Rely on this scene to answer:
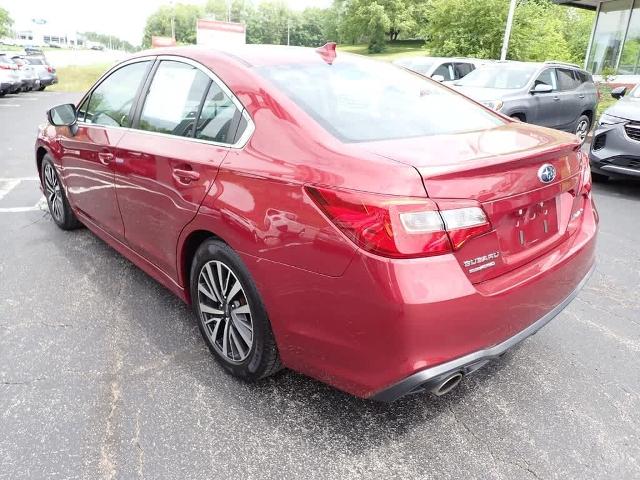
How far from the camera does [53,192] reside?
4.80m

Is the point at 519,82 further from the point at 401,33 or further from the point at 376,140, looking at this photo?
the point at 401,33

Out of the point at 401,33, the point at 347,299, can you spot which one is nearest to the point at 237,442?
the point at 347,299

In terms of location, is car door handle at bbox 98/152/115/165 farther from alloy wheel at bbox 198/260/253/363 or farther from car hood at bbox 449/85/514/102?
car hood at bbox 449/85/514/102

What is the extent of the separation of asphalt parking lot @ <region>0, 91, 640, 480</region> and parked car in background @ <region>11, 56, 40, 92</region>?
73.6 ft

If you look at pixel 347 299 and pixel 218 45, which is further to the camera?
pixel 218 45

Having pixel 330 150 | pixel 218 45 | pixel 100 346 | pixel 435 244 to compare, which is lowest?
pixel 100 346

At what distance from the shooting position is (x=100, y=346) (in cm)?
299

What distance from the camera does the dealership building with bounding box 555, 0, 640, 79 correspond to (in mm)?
21031

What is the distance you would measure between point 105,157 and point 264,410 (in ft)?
6.38

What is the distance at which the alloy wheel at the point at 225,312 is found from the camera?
2.49 m

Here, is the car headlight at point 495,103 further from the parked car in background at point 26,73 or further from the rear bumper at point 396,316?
the parked car in background at point 26,73

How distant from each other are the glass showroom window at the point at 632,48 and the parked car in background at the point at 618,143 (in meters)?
16.8

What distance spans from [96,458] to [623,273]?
3.89 m

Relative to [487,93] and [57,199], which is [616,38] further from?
[57,199]
